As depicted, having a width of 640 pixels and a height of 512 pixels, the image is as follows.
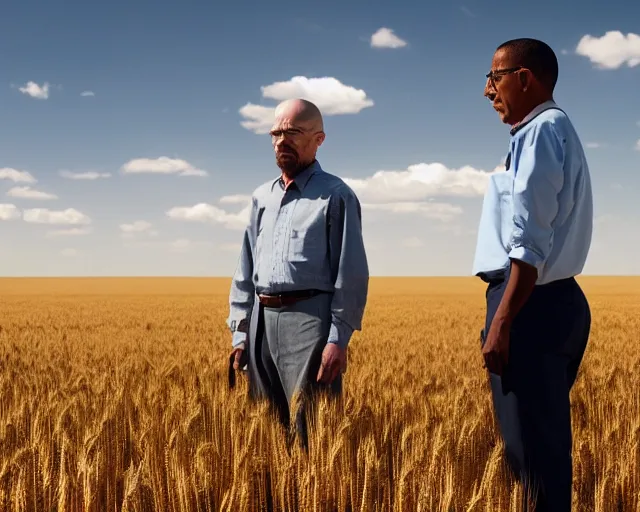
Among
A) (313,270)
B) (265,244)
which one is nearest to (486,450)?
(313,270)

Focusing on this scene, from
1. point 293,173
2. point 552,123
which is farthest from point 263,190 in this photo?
point 552,123

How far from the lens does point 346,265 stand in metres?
2.87

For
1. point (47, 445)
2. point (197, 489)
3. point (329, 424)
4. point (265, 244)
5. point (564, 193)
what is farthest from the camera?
point (265, 244)

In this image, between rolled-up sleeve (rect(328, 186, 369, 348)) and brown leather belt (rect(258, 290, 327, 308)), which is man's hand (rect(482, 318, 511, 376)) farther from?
brown leather belt (rect(258, 290, 327, 308))

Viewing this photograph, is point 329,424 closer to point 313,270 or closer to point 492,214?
point 313,270

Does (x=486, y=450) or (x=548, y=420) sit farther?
(x=486, y=450)

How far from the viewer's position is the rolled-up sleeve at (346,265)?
2.86 m

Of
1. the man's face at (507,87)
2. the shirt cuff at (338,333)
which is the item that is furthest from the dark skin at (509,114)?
the shirt cuff at (338,333)

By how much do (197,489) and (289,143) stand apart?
1436 millimetres

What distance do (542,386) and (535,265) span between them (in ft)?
1.26

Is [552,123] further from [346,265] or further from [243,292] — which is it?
[243,292]

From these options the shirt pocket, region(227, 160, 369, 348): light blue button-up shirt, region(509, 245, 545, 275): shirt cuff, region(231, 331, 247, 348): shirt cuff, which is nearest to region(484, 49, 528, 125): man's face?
region(509, 245, 545, 275): shirt cuff

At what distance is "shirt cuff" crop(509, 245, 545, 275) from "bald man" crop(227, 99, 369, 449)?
3.14ft

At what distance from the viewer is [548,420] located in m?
2.13
